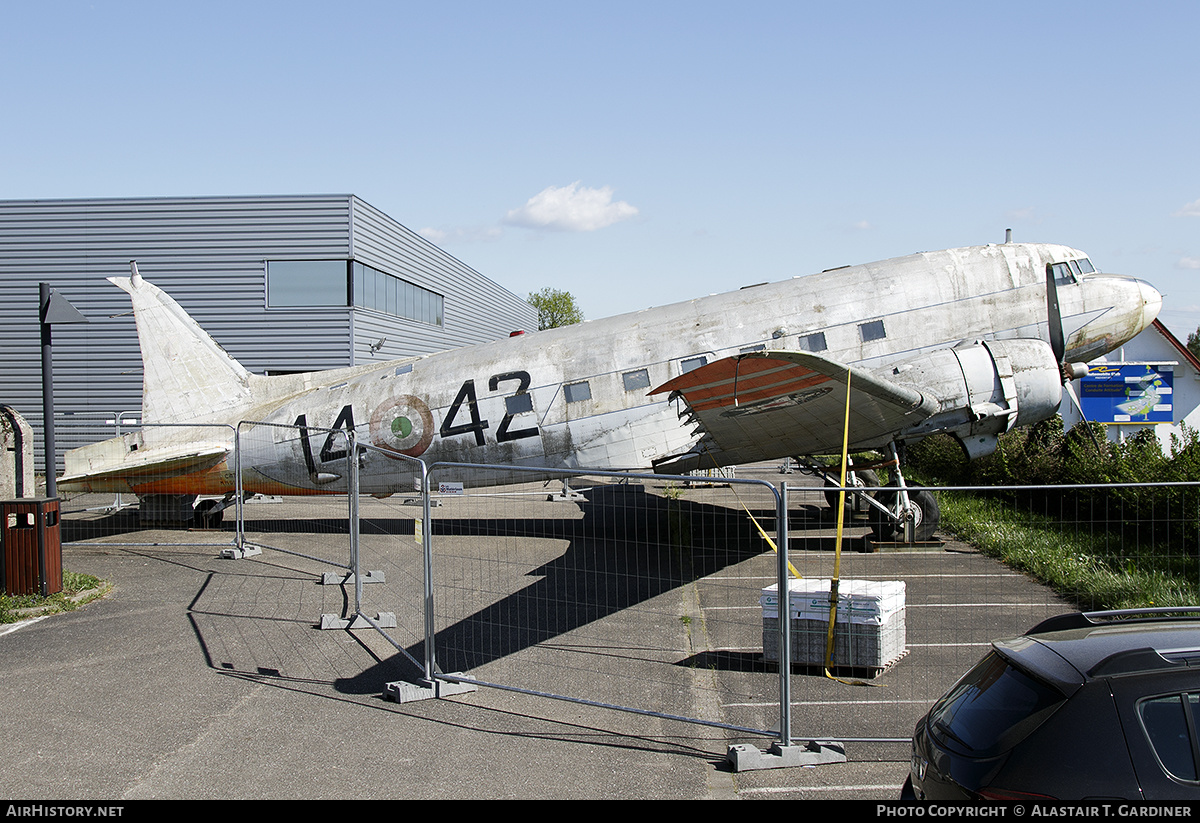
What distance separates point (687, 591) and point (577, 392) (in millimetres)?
4129

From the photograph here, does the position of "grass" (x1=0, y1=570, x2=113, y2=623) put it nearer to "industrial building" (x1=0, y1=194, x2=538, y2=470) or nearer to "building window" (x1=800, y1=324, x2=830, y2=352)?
"building window" (x1=800, y1=324, x2=830, y2=352)

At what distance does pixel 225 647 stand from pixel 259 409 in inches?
334

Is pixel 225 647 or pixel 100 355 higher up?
pixel 100 355

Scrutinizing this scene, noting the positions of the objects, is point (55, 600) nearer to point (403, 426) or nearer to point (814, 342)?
point (403, 426)

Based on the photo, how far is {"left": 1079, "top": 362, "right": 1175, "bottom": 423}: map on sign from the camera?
26.3 meters

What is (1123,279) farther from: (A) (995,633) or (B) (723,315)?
(A) (995,633)

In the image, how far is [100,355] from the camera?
26641mm

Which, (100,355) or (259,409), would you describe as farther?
(100,355)

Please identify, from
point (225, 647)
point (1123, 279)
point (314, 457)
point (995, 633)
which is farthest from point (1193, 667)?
point (314, 457)

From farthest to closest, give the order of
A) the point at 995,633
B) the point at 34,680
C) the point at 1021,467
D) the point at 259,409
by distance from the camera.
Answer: the point at 1021,467 < the point at 259,409 < the point at 995,633 < the point at 34,680

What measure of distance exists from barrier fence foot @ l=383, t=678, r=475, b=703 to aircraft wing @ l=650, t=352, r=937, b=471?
131 inches

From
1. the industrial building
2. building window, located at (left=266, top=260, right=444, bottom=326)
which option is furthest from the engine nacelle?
the industrial building

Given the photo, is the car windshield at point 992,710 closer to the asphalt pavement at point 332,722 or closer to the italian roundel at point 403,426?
the asphalt pavement at point 332,722
